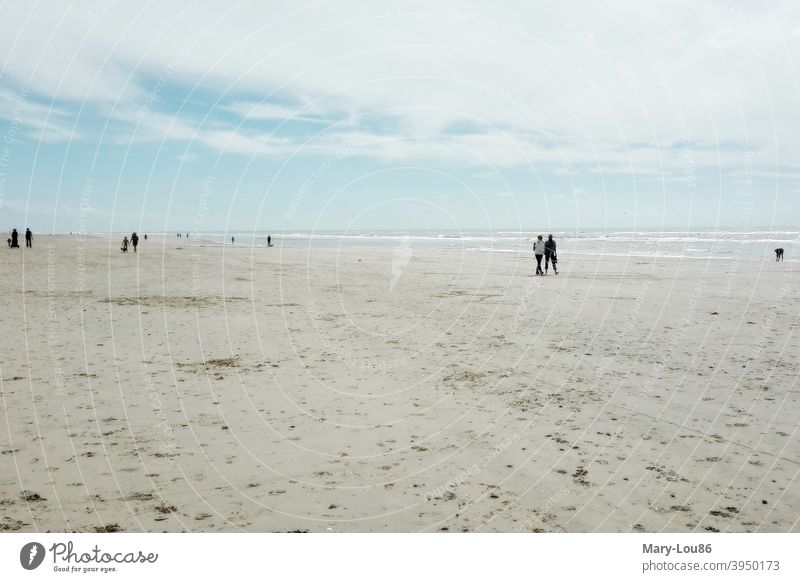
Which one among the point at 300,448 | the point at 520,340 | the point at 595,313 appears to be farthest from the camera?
the point at 595,313

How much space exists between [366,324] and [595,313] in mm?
8757

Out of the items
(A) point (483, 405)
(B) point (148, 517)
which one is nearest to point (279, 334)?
(A) point (483, 405)

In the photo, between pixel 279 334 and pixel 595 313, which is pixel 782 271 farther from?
pixel 279 334

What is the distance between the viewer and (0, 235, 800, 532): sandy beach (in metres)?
5.81

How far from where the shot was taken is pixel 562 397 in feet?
31.8
